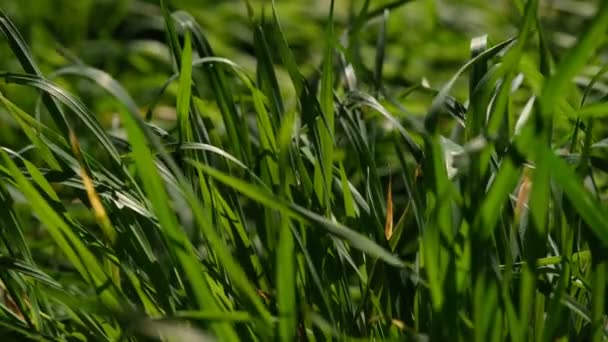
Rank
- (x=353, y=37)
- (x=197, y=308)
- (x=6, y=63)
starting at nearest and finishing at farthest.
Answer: (x=197, y=308)
(x=353, y=37)
(x=6, y=63)

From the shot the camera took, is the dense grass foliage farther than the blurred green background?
No

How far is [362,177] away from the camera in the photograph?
132cm

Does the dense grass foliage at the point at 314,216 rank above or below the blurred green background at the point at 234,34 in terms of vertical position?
above

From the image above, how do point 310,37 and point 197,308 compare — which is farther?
point 310,37

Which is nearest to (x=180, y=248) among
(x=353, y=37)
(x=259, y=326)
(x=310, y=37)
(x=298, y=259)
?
(x=259, y=326)

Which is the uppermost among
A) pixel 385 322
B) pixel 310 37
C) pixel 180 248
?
pixel 180 248

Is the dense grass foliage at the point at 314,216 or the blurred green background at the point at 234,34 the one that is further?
the blurred green background at the point at 234,34

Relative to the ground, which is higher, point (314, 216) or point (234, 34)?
point (314, 216)

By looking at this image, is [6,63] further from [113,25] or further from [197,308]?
[197,308]

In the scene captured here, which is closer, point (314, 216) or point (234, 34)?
point (314, 216)

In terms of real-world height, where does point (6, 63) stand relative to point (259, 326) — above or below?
below

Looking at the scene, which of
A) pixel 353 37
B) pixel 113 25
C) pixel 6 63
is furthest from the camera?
pixel 113 25

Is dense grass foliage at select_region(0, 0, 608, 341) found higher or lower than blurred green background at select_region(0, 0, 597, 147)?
higher

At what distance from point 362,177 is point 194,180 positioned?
20 cm
